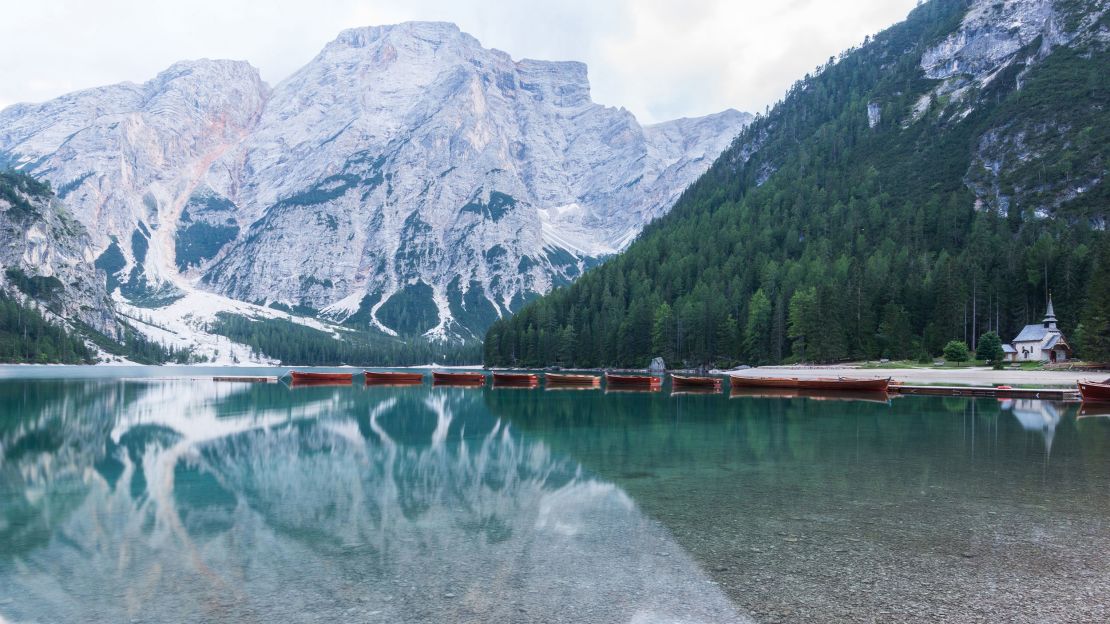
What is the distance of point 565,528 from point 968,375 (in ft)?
299

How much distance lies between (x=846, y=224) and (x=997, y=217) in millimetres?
32845

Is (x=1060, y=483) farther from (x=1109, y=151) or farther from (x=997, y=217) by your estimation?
(x=1109, y=151)

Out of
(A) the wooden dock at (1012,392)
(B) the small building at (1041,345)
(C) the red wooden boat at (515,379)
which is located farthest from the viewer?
(C) the red wooden boat at (515,379)

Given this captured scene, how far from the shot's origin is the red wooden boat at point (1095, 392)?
183ft

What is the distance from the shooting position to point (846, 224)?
6845 inches

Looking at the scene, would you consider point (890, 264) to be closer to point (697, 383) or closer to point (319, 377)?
point (697, 383)

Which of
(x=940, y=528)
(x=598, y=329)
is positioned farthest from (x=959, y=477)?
(x=598, y=329)

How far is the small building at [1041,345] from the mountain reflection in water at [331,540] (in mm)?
95215

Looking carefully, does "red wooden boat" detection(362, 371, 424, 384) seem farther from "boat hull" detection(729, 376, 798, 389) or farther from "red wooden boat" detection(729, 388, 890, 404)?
"red wooden boat" detection(729, 388, 890, 404)

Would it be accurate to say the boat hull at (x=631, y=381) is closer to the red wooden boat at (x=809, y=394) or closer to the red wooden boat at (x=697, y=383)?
the red wooden boat at (x=697, y=383)

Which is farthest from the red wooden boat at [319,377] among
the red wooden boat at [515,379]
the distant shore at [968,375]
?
the distant shore at [968,375]

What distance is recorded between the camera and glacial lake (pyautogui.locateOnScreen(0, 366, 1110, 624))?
39.6ft

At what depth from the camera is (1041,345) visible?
97.4m

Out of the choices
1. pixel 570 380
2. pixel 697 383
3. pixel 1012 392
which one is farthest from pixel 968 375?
pixel 570 380
